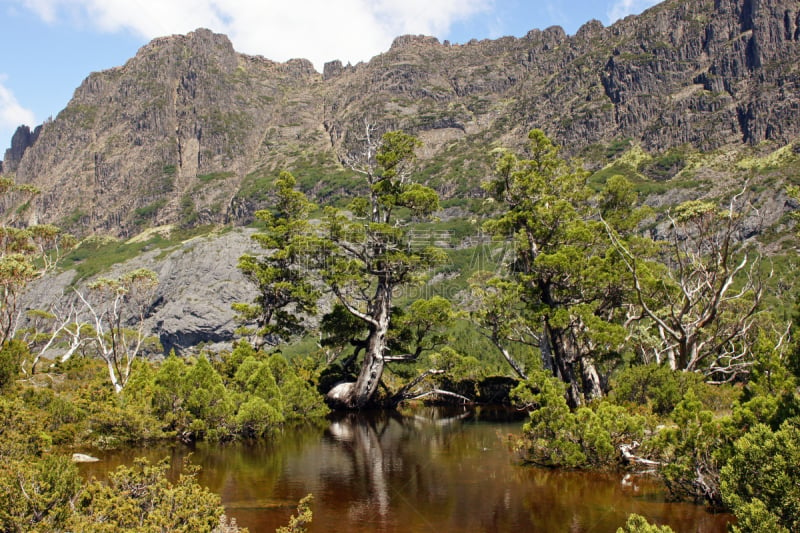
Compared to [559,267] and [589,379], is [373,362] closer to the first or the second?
[589,379]

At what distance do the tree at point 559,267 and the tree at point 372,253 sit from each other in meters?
4.27

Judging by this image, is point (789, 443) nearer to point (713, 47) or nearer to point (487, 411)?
point (487, 411)

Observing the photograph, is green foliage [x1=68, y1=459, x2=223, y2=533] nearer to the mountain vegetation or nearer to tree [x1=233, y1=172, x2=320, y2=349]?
the mountain vegetation

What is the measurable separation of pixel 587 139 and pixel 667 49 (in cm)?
3969

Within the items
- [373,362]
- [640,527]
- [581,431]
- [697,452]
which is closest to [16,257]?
[373,362]

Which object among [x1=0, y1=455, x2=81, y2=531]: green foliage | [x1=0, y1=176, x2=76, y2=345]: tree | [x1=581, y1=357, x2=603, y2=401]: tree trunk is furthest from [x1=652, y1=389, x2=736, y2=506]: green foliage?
[x1=0, y1=176, x2=76, y2=345]: tree

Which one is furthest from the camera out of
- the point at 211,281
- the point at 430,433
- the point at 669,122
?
the point at 669,122

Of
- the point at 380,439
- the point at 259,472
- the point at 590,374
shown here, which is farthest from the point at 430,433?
the point at 259,472

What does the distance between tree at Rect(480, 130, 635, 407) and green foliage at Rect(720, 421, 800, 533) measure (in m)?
11.9

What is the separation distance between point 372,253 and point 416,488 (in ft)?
54.8

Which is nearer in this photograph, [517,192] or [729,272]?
[729,272]

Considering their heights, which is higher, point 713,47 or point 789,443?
point 713,47

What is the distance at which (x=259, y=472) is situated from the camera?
14.5 meters

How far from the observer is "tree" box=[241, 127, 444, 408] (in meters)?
27.7
